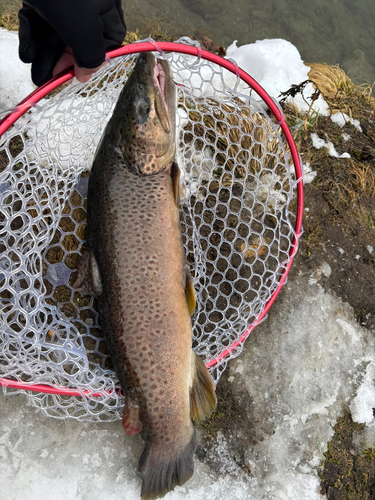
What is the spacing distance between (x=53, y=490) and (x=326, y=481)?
81.4 inches

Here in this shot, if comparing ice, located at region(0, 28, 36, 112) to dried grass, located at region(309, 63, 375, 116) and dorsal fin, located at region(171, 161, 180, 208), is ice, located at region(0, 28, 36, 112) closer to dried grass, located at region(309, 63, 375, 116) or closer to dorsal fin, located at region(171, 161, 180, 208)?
dorsal fin, located at region(171, 161, 180, 208)

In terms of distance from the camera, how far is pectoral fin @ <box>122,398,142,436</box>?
2.37 metres

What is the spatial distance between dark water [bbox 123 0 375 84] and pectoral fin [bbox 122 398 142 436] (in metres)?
4.58

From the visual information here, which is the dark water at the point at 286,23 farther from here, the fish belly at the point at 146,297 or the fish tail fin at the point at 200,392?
the fish tail fin at the point at 200,392

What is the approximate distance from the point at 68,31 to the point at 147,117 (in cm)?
68

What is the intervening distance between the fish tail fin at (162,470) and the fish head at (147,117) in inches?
73.5

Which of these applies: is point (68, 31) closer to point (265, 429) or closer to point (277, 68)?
point (277, 68)

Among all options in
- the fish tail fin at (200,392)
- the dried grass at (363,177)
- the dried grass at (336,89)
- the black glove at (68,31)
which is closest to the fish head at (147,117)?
the black glove at (68,31)

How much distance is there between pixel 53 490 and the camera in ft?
8.94

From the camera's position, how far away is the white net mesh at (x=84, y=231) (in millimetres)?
2662

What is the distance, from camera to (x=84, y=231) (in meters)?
3.07

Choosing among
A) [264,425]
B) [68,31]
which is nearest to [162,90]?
[68,31]

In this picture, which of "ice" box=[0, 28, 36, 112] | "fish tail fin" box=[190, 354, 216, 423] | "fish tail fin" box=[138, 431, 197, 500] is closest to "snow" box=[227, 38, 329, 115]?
"ice" box=[0, 28, 36, 112]

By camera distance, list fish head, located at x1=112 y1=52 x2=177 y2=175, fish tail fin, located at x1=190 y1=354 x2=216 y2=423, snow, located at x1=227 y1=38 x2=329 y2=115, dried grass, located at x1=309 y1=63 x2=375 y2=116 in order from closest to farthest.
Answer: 1. fish head, located at x1=112 y1=52 x2=177 y2=175
2. fish tail fin, located at x1=190 y1=354 x2=216 y2=423
3. snow, located at x1=227 y1=38 x2=329 y2=115
4. dried grass, located at x1=309 y1=63 x2=375 y2=116
